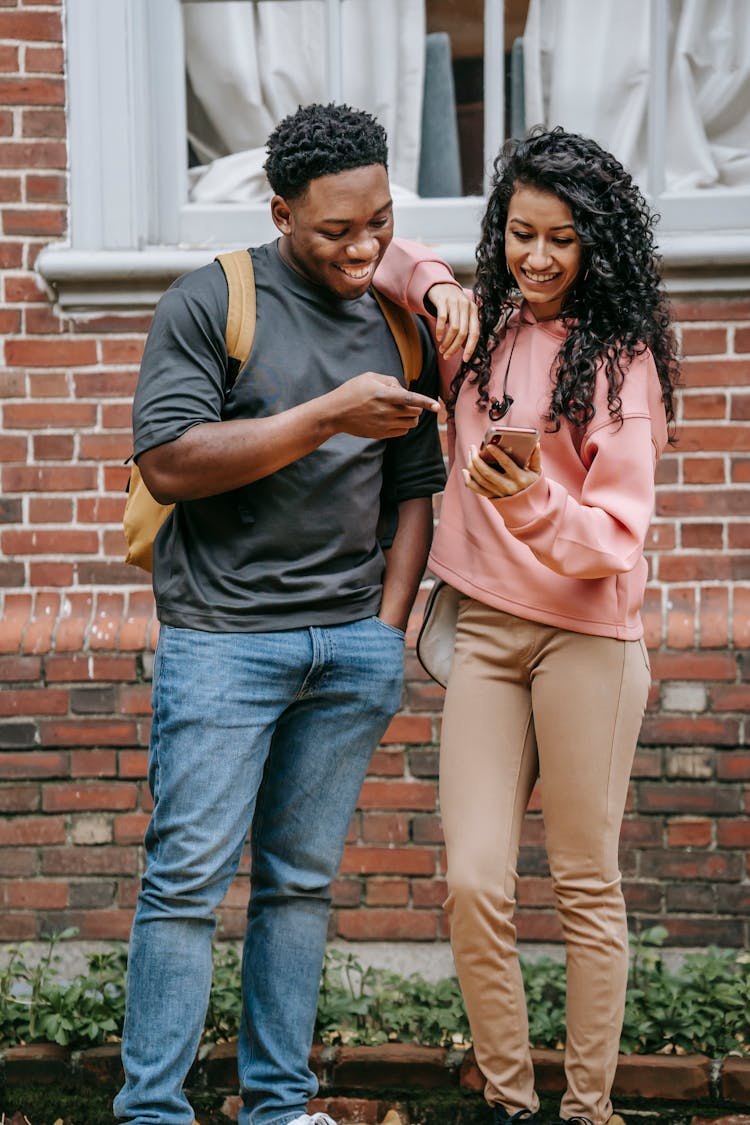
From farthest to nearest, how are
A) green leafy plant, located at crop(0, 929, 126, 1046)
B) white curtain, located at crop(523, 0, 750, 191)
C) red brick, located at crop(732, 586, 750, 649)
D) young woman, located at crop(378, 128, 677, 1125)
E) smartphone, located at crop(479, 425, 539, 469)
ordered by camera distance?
white curtain, located at crop(523, 0, 750, 191) < red brick, located at crop(732, 586, 750, 649) < green leafy plant, located at crop(0, 929, 126, 1046) < young woman, located at crop(378, 128, 677, 1125) < smartphone, located at crop(479, 425, 539, 469)

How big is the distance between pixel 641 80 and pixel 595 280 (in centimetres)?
152

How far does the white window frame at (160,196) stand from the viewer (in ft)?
11.8

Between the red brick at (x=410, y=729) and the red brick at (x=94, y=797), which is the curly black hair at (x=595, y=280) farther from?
the red brick at (x=94, y=797)

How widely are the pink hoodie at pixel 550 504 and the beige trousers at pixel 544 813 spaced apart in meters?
0.06

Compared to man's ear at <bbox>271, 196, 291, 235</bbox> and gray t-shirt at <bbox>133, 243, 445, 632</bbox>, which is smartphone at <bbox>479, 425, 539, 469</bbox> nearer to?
gray t-shirt at <bbox>133, 243, 445, 632</bbox>

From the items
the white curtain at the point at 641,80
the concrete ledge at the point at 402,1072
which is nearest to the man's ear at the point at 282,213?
the white curtain at the point at 641,80

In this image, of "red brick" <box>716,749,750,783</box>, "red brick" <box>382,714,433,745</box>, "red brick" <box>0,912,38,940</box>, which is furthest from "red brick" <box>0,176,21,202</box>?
"red brick" <box>716,749,750,783</box>

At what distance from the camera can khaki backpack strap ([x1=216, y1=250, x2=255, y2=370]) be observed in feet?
7.80

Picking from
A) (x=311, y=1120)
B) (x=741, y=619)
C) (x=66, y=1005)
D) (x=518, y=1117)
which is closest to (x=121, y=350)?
(x=66, y=1005)

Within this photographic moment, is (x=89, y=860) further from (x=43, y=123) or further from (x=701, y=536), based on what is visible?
(x=43, y=123)

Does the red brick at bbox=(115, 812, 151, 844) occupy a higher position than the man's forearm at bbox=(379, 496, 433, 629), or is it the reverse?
the man's forearm at bbox=(379, 496, 433, 629)

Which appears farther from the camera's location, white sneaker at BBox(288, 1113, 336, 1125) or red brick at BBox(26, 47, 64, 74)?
red brick at BBox(26, 47, 64, 74)

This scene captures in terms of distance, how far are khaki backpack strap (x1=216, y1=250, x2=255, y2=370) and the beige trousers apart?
0.69 m

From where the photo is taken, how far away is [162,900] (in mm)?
2398
